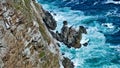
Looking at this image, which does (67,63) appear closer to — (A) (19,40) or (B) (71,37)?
(B) (71,37)

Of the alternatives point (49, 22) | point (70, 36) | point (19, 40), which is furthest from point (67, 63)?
point (19, 40)

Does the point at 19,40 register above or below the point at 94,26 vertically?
above

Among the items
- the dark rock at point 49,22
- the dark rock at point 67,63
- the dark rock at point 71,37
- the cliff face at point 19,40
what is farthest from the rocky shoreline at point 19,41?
the dark rock at point 49,22

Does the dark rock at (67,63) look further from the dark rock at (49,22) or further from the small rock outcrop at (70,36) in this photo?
the dark rock at (49,22)

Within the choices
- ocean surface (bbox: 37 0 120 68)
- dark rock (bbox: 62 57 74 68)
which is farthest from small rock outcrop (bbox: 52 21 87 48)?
dark rock (bbox: 62 57 74 68)

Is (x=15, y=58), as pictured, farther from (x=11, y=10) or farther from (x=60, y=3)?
(x=60, y=3)

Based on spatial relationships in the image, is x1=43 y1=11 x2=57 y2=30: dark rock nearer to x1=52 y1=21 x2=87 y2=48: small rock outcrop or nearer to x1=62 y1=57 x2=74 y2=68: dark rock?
x1=52 y1=21 x2=87 y2=48: small rock outcrop

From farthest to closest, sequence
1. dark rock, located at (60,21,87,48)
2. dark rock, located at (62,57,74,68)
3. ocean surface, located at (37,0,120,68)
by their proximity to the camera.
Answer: dark rock, located at (60,21,87,48), ocean surface, located at (37,0,120,68), dark rock, located at (62,57,74,68)

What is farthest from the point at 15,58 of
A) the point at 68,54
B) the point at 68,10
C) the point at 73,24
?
the point at 68,10
